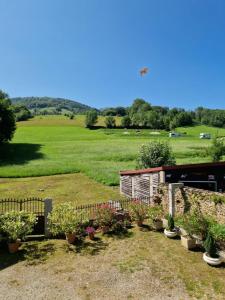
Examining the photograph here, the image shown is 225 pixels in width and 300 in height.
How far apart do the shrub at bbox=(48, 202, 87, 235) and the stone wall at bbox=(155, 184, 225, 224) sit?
222 inches

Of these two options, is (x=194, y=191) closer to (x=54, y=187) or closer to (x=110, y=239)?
(x=110, y=239)

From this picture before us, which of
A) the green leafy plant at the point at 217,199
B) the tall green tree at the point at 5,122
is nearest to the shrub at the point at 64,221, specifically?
the green leafy plant at the point at 217,199

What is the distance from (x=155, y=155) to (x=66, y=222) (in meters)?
14.3

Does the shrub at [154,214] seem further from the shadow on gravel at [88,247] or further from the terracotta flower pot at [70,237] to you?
the terracotta flower pot at [70,237]

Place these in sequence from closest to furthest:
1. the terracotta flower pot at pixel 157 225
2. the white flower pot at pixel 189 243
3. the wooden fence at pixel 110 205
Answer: the white flower pot at pixel 189 243 < the terracotta flower pot at pixel 157 225 < the wooden fence at pixel 110 205

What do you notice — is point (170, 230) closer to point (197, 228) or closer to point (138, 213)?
point (197, 228)

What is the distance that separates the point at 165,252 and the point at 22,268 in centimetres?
601

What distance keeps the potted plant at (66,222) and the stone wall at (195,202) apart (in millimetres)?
5632

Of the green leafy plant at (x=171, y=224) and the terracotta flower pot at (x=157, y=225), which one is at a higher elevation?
the green leafy plant at (x=171, y=224)

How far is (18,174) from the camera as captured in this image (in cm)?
3459

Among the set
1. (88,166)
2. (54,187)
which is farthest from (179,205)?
(88,166)

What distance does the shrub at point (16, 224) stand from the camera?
12.5 meters

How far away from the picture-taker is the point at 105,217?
14734mm

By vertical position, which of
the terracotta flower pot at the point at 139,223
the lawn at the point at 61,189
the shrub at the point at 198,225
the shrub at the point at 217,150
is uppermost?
the shrub at the point at 217,150
